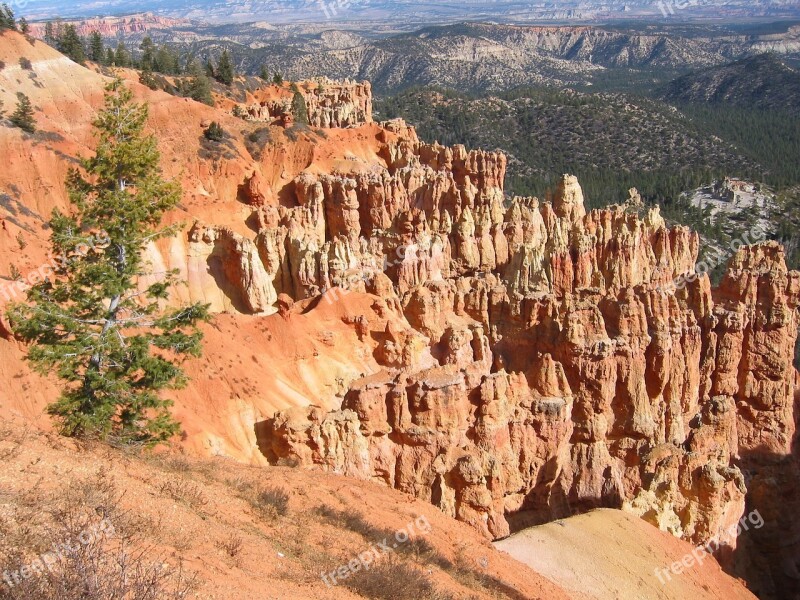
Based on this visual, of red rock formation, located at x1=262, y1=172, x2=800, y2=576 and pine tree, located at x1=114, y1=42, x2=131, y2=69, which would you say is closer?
red rock formation, located at x1=262, y1=172, x2=800, y2=576

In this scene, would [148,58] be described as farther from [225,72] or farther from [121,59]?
[225,72]

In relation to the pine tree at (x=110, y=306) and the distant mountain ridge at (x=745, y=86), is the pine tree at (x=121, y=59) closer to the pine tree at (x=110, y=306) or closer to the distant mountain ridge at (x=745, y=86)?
the pine tree at (x=110, y=306)

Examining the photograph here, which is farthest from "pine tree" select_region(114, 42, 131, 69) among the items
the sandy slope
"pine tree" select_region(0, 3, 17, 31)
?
the sandy slope

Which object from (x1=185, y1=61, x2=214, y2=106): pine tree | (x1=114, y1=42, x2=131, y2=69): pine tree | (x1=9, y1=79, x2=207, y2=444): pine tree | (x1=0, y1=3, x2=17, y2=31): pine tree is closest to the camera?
(x1=9, y1=79, x2=207, y2=444): pine tree

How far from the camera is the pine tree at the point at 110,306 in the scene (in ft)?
41.6

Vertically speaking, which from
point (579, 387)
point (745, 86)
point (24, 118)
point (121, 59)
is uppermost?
point (121, 59)

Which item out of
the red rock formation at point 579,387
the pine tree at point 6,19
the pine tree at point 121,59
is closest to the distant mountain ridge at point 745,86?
the pine tree at point 121,59

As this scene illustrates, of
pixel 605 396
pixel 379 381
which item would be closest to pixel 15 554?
pixel 379 381

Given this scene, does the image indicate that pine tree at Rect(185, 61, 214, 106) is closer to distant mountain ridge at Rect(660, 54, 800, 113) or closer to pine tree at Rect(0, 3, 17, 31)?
pine tree at Rect(0, 3, 17, 31)

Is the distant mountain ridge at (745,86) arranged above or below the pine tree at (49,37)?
below

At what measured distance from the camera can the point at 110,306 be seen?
13.3 m

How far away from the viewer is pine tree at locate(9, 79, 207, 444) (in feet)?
41.6

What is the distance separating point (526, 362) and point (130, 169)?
1732 cm

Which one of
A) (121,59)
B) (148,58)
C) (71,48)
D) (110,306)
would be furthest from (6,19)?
(110,306)
